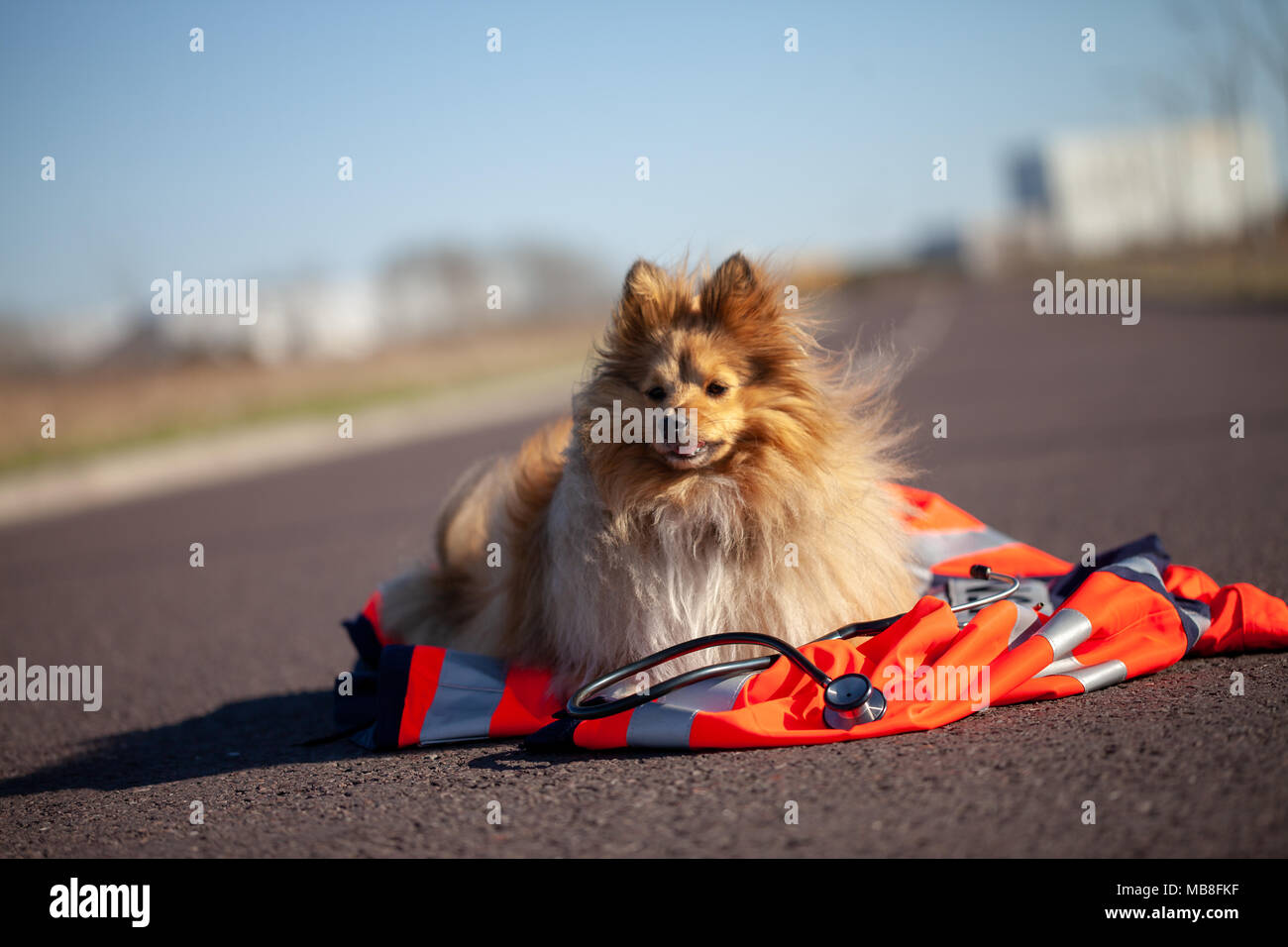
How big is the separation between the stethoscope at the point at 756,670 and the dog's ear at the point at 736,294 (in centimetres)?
138

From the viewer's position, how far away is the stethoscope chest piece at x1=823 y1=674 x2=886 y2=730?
12.9 ft

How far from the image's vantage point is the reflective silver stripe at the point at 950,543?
5.84 m

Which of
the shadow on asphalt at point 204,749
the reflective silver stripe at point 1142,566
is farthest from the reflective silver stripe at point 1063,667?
the shadow on asphalt at point 204,749

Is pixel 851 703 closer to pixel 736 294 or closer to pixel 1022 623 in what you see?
pixel 1022 623

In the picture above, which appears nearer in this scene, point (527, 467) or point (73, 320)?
point (527, 467)

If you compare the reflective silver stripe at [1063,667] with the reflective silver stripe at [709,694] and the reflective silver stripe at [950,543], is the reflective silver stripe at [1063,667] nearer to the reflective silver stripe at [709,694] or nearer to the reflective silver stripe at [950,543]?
the reflective silver stripe at [709,694]

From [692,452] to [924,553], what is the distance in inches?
77.7

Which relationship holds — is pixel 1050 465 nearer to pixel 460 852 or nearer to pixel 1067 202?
pixel 460 852

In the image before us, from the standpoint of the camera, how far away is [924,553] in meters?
5.82

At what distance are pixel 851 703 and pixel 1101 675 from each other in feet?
3.51
